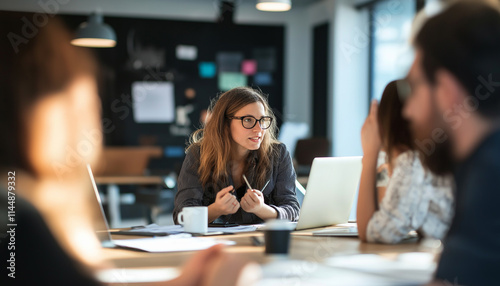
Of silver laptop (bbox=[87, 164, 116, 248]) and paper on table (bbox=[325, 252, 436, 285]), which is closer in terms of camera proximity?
paper on table (bbox=[325, 252, 436, 285])

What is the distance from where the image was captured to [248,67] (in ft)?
26.0

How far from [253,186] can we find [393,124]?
890 millimetres

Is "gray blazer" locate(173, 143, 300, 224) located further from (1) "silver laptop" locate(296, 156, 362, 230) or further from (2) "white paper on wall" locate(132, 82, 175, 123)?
(2) "white paper on wall" locate(132, 82, 175, 123)

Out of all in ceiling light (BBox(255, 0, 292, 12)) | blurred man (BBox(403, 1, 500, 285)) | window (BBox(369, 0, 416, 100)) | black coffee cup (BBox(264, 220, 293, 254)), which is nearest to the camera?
blurred man (BBox(403, 1, 500, 285))

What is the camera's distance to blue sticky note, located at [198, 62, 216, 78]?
25.1 feet

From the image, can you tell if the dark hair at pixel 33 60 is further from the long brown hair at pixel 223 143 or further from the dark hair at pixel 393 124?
the dark hair at pixel 393 124

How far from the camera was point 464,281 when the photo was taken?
0.84m

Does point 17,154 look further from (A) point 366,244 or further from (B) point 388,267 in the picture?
(A) point 366,244

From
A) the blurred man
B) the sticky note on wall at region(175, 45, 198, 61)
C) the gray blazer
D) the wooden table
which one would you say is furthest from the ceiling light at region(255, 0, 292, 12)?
the blurred man

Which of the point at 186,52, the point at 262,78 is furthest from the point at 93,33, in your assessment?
the point at 262,78

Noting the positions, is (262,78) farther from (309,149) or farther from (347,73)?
(309,149)

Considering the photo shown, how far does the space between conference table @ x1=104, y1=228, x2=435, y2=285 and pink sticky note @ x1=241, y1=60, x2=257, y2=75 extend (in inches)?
244

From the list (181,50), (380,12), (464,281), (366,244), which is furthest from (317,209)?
(181,50)

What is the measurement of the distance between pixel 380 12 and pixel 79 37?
337cm
